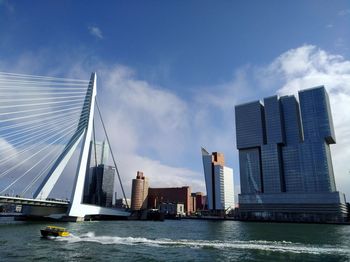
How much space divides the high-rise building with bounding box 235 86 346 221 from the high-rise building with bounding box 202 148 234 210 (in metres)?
27.6

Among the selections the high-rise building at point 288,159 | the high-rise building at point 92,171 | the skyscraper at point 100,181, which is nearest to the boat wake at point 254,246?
the high-rise building at point 288,159

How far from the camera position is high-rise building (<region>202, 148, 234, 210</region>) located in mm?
174750

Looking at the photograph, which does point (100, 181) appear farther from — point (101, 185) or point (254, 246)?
point (254, 246)

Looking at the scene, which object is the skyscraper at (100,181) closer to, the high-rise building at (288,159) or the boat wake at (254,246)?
the high-rise building at (288,159)

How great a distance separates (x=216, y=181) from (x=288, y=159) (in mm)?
49272

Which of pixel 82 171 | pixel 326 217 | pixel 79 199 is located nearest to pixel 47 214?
pixel 79 199

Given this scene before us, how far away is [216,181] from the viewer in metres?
177

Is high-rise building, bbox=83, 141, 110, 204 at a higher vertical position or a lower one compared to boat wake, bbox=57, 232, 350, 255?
higher

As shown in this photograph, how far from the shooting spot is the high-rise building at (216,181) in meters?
175

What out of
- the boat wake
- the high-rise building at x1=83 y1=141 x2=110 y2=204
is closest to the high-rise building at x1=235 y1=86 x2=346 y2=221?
the high-rise building at x1=83 y1=141 x2=110 y2=204

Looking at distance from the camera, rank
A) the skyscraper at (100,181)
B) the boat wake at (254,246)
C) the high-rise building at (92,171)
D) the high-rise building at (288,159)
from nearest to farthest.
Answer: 1. the boat wake at (254,246)
2. the high-rise building at (288,159)
3. the high-rise building at (92,171)
4. the skyscraper at (100,181)

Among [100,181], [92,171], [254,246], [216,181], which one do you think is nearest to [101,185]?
[100,181]

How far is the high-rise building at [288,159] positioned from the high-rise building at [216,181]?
27.6 m

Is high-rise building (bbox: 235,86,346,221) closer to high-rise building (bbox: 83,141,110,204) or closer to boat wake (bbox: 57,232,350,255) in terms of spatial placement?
high-rise building (bbox: 83,141,110,204)
